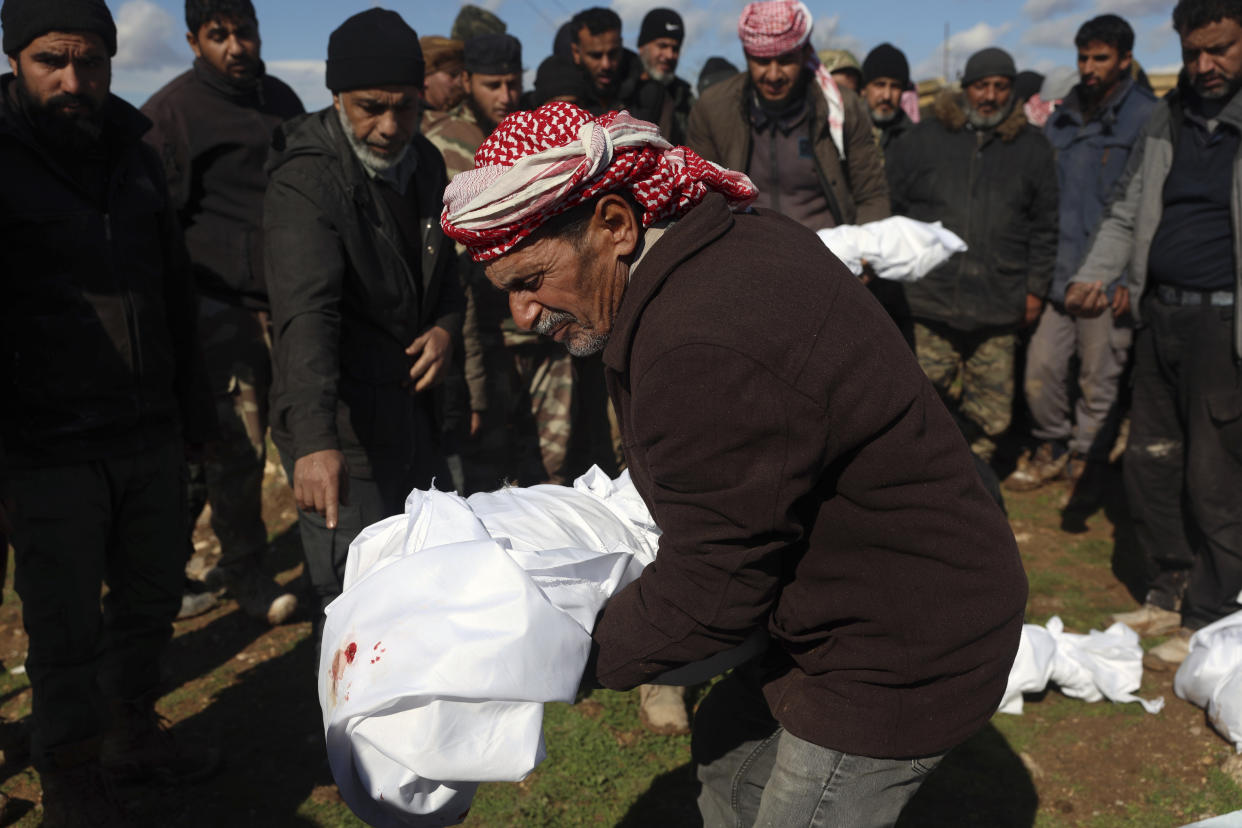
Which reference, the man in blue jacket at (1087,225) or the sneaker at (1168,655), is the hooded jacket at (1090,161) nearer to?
the man in blue jacket at (1087,225)

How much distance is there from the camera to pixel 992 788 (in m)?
3.62

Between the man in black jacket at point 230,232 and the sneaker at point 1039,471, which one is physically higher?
the man in black jacket at point 230,232

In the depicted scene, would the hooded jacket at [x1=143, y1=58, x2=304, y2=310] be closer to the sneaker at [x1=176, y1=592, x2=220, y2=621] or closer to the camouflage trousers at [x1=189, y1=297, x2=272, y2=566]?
the camouflage trousers at [x1=189, y1=297, x2=272, y2=566]

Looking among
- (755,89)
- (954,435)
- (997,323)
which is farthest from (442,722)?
(997,323)

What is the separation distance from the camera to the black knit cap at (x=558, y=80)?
5543mm

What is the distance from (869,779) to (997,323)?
4911 mm

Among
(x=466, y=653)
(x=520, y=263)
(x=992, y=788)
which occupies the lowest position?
(x=992, y=788)

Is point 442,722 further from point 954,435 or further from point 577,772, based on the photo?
Result: point 577,772

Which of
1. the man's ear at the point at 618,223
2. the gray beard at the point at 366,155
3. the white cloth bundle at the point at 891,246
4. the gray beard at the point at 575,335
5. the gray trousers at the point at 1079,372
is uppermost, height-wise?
the gray beard at the point at 366,155

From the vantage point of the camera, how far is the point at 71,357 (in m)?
3.17

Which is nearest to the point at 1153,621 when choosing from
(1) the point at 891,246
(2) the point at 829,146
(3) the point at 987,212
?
(1) the point at 891,246

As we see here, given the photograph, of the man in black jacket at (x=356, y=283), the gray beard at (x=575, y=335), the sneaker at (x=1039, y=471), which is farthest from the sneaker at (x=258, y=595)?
the sneaker at (x=1039, y=471)

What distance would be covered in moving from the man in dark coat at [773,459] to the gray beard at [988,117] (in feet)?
16.2

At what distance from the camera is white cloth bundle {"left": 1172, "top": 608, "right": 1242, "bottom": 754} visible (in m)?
3.80
